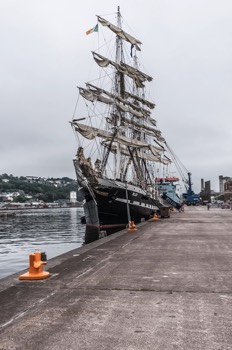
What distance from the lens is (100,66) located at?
1962 inches

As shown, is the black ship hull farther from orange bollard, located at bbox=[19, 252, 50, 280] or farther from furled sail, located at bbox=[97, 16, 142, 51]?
orange bollard, located at bbox=[19, 252, 50, 280]

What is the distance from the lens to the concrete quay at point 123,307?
16.8ft

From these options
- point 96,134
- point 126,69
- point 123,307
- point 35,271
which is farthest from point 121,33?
point 123,307

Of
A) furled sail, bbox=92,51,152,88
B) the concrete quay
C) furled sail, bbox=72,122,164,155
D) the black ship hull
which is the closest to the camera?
the concrete quay

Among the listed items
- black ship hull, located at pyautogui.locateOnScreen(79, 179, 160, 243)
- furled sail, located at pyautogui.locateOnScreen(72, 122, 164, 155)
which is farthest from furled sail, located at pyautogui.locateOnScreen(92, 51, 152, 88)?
black ship hull, located at pyautogui.locateOnScreen(79, 179, 160, 243)

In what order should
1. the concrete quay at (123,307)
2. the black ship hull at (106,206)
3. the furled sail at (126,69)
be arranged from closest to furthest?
the concrete quay at (123,307) → the black ship hull at (106,206) → the furled sail at (126,69)

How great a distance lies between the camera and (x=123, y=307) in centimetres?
668

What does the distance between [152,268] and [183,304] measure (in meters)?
3.78

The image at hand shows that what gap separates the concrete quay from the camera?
5.12 metres

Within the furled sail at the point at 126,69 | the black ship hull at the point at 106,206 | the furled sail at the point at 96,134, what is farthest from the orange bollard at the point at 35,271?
the furled sail at the point at 126,69

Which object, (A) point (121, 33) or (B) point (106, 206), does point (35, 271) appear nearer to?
(B) point (106, 206)

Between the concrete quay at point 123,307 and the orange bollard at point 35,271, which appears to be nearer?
the concrete quay at point 123,307

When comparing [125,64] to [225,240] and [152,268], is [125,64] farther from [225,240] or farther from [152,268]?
[152,268]

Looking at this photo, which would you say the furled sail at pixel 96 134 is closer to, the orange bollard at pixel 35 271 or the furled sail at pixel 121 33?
the furled sail at pixel 121 33
